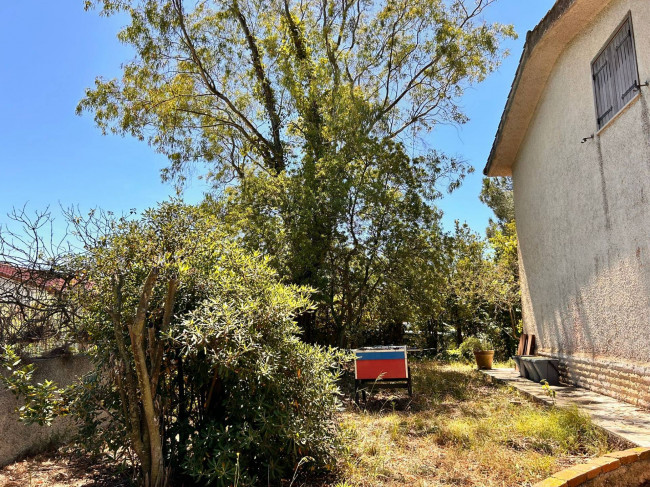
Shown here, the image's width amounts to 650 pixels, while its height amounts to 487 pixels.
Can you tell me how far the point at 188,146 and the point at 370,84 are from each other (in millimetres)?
6411

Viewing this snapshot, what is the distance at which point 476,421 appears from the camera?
598 centimetres

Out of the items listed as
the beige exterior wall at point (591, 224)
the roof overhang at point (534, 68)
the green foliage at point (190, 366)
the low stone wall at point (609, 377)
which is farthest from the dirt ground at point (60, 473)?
the roof overhang at point (534, 68)

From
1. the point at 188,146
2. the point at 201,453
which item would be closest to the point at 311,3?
the point at 188,146

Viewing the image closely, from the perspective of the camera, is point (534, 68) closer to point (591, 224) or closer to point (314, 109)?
point (591, 224)

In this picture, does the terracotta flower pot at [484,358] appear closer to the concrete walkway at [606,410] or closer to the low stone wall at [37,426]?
the concrete walkway at [606,410]

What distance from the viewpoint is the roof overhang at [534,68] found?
23.7 ft

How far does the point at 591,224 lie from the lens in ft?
23.5

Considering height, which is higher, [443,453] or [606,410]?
[606,410]

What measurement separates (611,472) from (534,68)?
7.54m

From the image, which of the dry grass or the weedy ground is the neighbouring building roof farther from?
the dry grass

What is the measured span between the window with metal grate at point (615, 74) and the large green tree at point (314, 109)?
492 centimetres

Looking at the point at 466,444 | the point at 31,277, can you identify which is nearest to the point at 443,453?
the point at 466,444

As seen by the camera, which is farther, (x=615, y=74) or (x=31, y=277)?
(x=615, y=74)

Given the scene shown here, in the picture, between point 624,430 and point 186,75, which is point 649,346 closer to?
point 624,430
